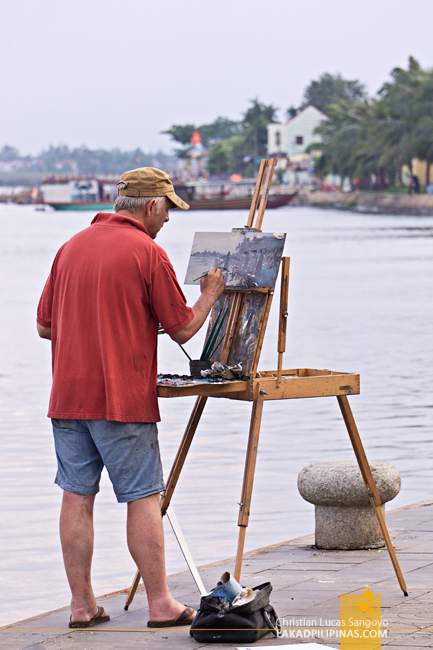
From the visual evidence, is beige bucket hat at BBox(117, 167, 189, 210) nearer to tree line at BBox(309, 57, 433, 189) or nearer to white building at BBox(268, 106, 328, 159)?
tree line at BBox(309, 57, 433, 189)

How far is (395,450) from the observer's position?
32.7 feet

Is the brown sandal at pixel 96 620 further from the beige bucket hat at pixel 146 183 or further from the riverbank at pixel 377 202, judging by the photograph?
the riverbank at pixel 377 202

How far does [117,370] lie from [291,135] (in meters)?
163

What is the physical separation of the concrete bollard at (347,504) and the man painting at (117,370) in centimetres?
158

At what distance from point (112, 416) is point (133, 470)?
0.25m

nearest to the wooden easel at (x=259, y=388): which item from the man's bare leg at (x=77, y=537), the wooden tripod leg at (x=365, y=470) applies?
the wooden tripod leg at (x=365, y=470)

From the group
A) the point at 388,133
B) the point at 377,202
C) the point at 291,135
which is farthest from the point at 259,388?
the point at 291,135

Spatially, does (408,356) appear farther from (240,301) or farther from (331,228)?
(331,228)

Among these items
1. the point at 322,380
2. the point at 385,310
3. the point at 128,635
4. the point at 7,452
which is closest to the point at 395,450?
the point at 7,452

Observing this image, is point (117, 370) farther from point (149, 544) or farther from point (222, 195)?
point (222, 195)

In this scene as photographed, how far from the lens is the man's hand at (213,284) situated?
181 inches

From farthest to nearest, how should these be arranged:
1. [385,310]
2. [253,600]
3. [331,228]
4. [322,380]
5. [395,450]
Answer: [331,228] < [385,310] < [395,450] < [322,380] < [253,600]

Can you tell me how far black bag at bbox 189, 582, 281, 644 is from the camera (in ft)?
13.9

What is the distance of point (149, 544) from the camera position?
439cm
